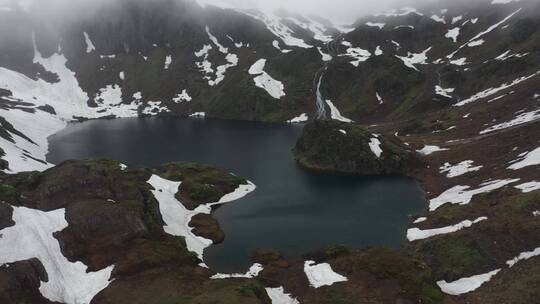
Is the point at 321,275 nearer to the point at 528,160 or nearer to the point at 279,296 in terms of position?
the point at 279,296

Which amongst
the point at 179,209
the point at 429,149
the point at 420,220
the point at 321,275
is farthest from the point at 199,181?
the point at 429,149

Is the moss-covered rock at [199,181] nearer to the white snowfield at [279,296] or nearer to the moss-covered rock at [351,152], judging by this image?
the moss-covered rock at [351,152]

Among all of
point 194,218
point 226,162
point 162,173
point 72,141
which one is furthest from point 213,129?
point 194,218

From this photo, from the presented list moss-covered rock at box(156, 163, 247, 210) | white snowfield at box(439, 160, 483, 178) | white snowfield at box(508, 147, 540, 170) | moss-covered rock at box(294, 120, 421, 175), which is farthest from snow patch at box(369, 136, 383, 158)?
white snowfield at box(508, 147, 540, 170)

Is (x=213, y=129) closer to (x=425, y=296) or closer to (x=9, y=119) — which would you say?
(x=9, y=119)

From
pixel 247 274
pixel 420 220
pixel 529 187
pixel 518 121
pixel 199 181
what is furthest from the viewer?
pixel 518 121
